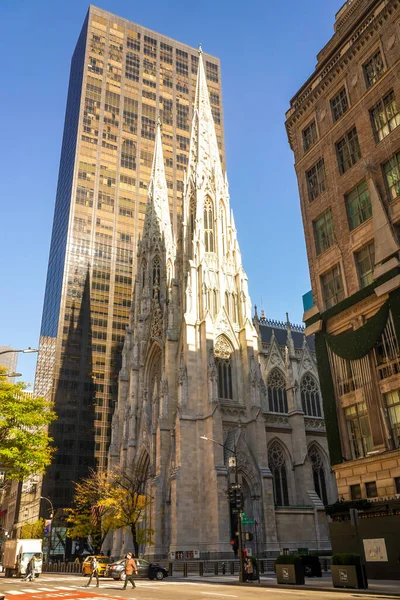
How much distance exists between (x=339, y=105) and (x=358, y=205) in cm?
718

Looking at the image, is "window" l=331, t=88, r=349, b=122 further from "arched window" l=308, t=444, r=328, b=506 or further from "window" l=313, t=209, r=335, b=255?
"arched window" l=308, t=444, r=328, b=506

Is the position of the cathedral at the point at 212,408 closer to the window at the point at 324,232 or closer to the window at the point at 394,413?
the window at the point at 394,413

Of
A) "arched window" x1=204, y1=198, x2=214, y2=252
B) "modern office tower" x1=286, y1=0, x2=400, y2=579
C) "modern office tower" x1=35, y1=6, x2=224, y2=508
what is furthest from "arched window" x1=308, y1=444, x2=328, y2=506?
"modern office tower" x1=35, y1=6, x2=224, y2=508

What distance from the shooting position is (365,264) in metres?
26.3

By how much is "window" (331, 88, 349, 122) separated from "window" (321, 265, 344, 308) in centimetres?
934

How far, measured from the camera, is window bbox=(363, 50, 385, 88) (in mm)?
27208

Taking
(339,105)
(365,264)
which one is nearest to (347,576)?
(365,264)

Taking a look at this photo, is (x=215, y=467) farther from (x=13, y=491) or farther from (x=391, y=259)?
(x=13, y=491)

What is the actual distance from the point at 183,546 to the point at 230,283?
25.3m

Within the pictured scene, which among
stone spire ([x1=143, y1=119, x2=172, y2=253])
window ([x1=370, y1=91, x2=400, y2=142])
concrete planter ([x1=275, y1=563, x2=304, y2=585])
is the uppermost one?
stone spire ([x1=143, y1=119, x2=172, y2=253])

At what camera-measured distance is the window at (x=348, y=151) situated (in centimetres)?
2825

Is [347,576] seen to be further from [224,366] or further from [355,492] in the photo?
[224,366]

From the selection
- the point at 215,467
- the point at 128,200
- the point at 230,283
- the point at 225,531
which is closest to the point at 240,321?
the point at 230,283

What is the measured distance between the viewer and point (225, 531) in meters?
38.8
